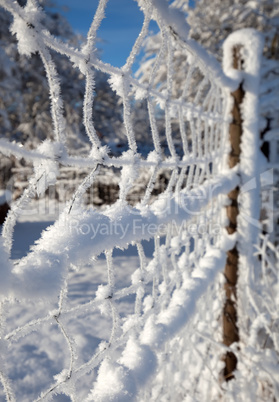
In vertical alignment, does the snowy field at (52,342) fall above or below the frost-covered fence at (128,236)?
below

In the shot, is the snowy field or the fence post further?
the snowy field

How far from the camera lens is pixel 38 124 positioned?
7297 mm

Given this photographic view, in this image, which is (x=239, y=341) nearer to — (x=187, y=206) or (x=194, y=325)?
(x=194, y=325)

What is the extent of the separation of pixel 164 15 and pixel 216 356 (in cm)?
187

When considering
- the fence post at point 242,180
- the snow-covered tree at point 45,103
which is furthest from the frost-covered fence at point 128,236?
the snow-covered tree at point 45,103

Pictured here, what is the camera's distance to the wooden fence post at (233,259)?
56.4 inches

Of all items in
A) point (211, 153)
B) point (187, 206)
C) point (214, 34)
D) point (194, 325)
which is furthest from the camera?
point (214, 34)

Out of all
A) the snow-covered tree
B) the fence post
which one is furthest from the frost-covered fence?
the snow-covered tree

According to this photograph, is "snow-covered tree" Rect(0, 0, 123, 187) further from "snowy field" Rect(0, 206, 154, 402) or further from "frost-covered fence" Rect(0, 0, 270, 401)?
"frost-covered fence" Rect(0, 0, 270, 401)

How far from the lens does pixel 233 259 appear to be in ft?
4.95

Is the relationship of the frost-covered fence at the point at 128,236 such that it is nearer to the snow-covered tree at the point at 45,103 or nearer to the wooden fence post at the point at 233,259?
the wooden fence post at the point at 233,259

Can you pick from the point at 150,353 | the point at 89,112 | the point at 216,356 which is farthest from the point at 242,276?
the point at 89,112

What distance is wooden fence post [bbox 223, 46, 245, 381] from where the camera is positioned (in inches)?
56.4

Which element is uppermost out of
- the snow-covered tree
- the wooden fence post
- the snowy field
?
the snow-covered tree
